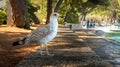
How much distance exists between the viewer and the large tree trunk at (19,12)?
18.7 meters

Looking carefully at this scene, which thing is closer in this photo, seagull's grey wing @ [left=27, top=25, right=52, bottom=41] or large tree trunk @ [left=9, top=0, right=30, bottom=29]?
seagull's grey wing @ [left=27, top=25, right=52, bottom=41]

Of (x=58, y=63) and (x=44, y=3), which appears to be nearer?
(x=58, y=63)

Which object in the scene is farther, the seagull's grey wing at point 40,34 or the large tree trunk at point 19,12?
Answer: the large tree trunk at point 19,12

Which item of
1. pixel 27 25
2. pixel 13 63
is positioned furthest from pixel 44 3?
pixel 13 63

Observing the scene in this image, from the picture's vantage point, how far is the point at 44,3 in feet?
187

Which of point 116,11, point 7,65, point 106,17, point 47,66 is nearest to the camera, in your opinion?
point 47,66

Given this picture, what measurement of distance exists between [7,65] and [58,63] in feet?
5.15

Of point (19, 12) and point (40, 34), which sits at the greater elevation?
point (19, 12)

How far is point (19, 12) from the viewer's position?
19016 millimetres

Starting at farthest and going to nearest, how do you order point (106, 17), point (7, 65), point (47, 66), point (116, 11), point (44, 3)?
point (106, 17) → point (116, 11) → point (44, 3) → point (7, 65) → point (47, 66)

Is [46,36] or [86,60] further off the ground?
[46,36]

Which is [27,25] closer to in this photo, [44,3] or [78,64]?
[78,64]

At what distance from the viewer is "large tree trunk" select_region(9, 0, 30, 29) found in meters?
18.7

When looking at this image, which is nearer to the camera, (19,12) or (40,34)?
(40,34)
